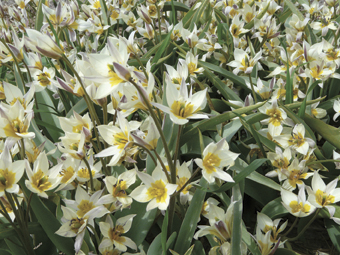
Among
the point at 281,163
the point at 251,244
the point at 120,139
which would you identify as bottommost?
the point at 251,244

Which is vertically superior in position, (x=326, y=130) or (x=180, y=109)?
(x=180, y=109)

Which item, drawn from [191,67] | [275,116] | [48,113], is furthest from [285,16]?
[48,113]

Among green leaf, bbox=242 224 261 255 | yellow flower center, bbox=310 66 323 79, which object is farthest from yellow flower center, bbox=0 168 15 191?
yellow flower center, bbox=310 66 323 79

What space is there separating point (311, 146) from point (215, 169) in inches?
19.2

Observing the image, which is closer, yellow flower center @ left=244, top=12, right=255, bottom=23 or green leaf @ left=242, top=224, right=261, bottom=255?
green leaf @ left=242, top=224, right=261, bottom=255

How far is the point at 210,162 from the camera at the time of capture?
816mm

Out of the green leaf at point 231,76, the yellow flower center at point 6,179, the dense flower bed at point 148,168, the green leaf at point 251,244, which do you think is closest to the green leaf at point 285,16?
the dense flower bed at point 148,168

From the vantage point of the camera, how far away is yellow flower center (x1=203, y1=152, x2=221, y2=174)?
798mm

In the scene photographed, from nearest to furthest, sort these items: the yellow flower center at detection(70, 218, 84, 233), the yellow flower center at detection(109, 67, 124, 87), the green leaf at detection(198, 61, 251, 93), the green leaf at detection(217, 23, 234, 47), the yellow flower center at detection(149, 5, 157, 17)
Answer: the yellow flower center at detection(109, 67, 124, 87) → the yellow flower center at detection(70, 218, 84, 233) → the green leaf at detection(198, 61, 251, 93) → the green leaf at detection(217, 23, 234, 47) → the yellow flower center at detection(149, 5, 157, 17)

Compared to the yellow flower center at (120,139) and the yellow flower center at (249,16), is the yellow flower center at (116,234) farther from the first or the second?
the yellow flower center at (249,16)

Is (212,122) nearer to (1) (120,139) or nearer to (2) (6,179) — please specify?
(1) (120,139)

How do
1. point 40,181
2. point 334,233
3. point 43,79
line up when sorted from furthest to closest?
point 43,79
point 334,233
point 40,181

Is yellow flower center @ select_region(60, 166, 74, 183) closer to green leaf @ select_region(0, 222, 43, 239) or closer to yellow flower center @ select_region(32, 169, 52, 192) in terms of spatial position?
yellow flower center @ select_region(32, 169, 52, 192)

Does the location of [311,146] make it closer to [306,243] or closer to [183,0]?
[306,243]
